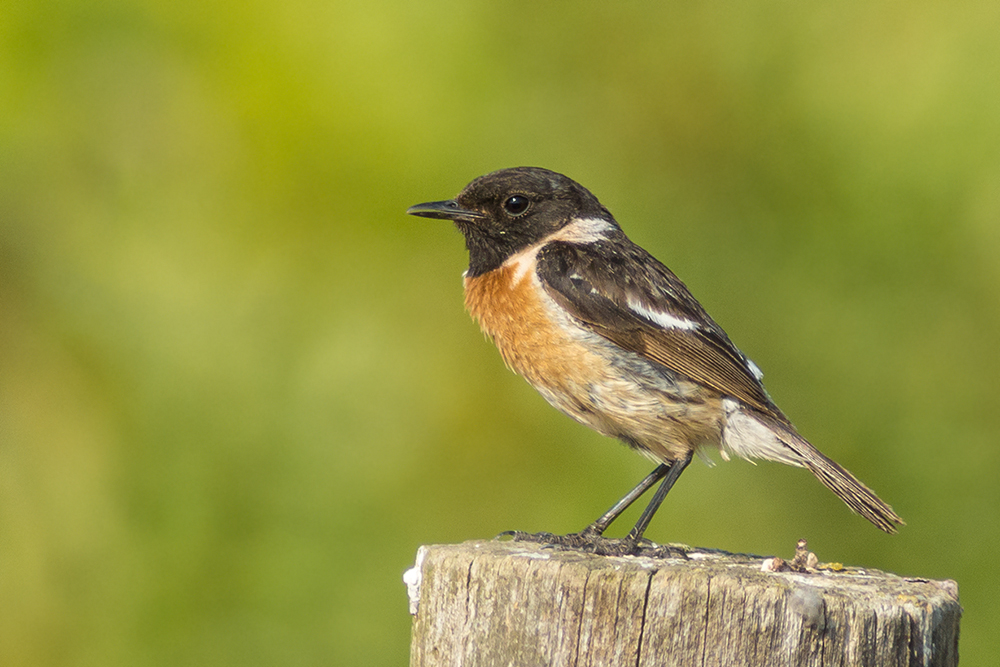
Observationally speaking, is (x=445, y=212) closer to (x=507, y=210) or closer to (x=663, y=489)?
(x=507, y=210)

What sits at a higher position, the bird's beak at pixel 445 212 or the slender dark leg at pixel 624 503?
the bird's beak at pixel 445 212

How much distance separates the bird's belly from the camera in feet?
14.6

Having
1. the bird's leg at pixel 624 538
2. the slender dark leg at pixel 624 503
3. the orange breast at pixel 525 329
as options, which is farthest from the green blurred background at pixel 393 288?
the orange breast at pixel 525 329

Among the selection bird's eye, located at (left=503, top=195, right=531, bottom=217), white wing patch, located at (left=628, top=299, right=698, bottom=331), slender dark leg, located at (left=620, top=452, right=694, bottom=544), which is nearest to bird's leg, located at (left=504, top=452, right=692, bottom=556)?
slender dark leg, located at (left=620, top=452, right=694, bottom=544)

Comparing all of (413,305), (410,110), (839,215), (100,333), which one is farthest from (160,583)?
(839,215)

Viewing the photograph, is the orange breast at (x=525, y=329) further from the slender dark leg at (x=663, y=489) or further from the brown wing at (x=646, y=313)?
the slender dark leg at (x=663, y=489)

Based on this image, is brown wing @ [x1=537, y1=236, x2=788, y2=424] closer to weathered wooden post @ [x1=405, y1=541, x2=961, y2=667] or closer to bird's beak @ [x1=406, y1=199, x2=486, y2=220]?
bird's beak @ [x1=406, y1=199, x2=486, y2=220]

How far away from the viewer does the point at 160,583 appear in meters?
6.38

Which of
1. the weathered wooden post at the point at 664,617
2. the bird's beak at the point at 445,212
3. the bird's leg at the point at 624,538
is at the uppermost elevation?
the bird's beak at the point at 445,212

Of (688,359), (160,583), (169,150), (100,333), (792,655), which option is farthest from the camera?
(169,150)

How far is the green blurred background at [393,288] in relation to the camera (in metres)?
6.46

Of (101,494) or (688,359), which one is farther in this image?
(101,494)

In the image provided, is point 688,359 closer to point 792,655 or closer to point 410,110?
point 792,655

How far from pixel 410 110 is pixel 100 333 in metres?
2.43
